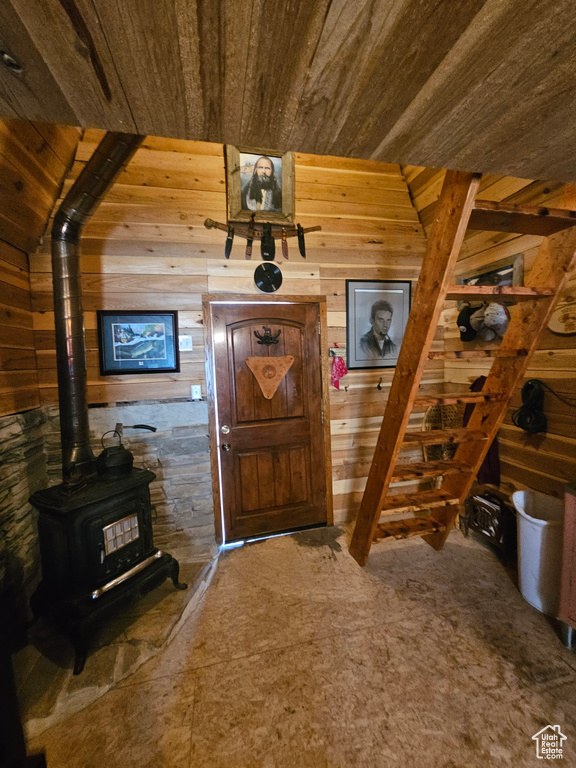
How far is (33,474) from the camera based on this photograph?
190 centimetres

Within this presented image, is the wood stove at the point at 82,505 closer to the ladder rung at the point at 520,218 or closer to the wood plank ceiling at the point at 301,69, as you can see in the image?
the wood plank ceiling at the point at 301,69

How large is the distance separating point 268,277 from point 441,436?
1.73 m

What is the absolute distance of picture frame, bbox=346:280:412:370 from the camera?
262 cm

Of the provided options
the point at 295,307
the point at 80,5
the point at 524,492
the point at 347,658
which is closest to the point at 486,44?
the point at 80,5

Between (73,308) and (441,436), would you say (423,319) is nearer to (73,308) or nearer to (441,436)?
(441,436)

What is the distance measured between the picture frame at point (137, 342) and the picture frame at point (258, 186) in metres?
1.02

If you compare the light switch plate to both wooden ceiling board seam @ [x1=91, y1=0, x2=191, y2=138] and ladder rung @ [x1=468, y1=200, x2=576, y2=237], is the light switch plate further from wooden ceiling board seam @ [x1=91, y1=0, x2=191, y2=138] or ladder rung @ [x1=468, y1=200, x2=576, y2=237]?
ladder rung @ [x1=468, y1=200, x2=576, y2=237]

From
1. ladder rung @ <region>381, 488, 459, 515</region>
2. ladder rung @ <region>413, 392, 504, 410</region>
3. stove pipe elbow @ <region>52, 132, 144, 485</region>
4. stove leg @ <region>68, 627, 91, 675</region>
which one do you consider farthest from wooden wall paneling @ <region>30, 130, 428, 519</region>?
stove leg @ <region>68, 627, 91, 675</region>

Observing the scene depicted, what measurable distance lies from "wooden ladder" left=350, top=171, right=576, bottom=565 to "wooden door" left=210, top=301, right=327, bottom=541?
69 centimetres

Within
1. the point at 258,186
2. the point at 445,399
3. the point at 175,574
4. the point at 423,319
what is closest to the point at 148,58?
the point at 423,319

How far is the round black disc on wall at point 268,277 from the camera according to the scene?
92.9 inches

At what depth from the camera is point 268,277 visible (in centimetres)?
238

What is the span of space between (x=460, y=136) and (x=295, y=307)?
1.85 m

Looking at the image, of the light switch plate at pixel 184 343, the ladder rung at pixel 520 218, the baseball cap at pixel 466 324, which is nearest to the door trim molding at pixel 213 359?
the light switch plate at pixel 184 343
